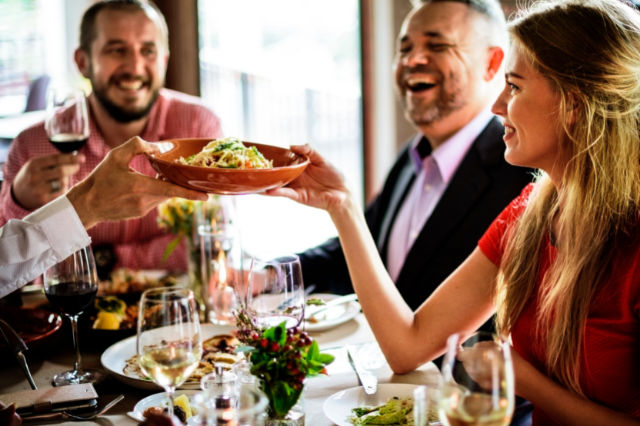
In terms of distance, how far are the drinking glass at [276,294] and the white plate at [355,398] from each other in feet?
0.53

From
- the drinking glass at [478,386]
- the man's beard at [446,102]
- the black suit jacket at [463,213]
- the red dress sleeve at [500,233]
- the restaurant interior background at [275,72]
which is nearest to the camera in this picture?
the drinking glass at [478,386]

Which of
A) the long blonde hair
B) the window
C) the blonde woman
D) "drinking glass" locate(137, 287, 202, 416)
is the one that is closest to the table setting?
"drinking glass" locate(137, 287, 202, 416)

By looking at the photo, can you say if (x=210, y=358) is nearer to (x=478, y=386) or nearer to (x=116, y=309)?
(x=116, y=309)

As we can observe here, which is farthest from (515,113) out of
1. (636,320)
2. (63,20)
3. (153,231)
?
(63,20)

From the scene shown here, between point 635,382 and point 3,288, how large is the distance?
4.39 feet

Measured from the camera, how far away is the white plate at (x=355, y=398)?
1187 millimetres

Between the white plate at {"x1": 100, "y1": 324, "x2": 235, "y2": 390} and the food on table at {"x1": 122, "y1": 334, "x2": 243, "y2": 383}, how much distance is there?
0.6 inches

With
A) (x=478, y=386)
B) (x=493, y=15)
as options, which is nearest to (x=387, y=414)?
(x=478, y=386)

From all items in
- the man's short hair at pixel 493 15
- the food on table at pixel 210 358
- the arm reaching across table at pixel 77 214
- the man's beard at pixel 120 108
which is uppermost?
the man's short hair at pixel 493 15

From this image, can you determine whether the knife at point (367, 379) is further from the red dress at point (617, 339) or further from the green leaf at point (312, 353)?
the red dress at point (617, 339)

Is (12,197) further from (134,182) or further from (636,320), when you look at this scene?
(636,320)

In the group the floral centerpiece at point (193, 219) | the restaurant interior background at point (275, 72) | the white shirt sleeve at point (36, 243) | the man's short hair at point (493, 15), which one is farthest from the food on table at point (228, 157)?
the restaurant interior background at point (275, 72)

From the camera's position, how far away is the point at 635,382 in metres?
1.33

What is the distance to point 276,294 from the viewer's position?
1.20 m
